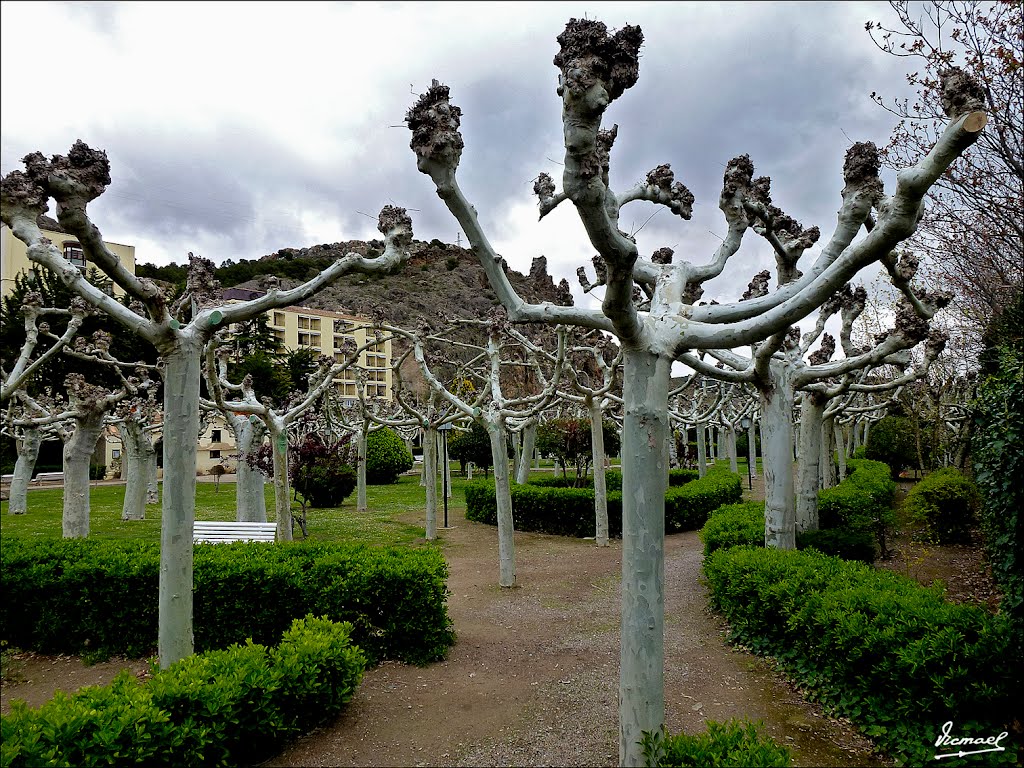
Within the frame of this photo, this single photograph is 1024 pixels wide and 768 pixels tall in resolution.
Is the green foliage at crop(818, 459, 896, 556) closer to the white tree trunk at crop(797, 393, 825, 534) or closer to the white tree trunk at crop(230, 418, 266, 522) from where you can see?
the white tree trunk at crop(797, 393, 825, 534)

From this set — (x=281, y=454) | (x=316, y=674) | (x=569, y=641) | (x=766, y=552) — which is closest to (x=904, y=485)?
(x=766, y=552)

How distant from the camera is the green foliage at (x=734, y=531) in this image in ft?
27.8

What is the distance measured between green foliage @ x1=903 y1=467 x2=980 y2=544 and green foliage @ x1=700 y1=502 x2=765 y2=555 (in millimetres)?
3691

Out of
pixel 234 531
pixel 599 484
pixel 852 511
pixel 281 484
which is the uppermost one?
pixel 281 484

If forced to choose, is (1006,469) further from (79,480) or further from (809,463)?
(79,480)

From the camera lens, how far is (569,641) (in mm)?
6855

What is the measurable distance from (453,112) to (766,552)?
19.6 ft

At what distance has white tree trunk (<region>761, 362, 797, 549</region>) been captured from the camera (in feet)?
25.0

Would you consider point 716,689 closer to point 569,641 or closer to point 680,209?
point 569,641

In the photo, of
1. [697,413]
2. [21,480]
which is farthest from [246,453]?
[697,413]

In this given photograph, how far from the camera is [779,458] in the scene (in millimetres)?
7648

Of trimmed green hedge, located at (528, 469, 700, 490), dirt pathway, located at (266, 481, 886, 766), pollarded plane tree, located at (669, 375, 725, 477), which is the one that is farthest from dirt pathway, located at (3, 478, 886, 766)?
trimmed green hedge, located at (528, 469, 700, 490)

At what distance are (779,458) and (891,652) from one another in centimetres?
362

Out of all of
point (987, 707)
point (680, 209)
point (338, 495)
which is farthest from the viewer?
point (338, 495)
